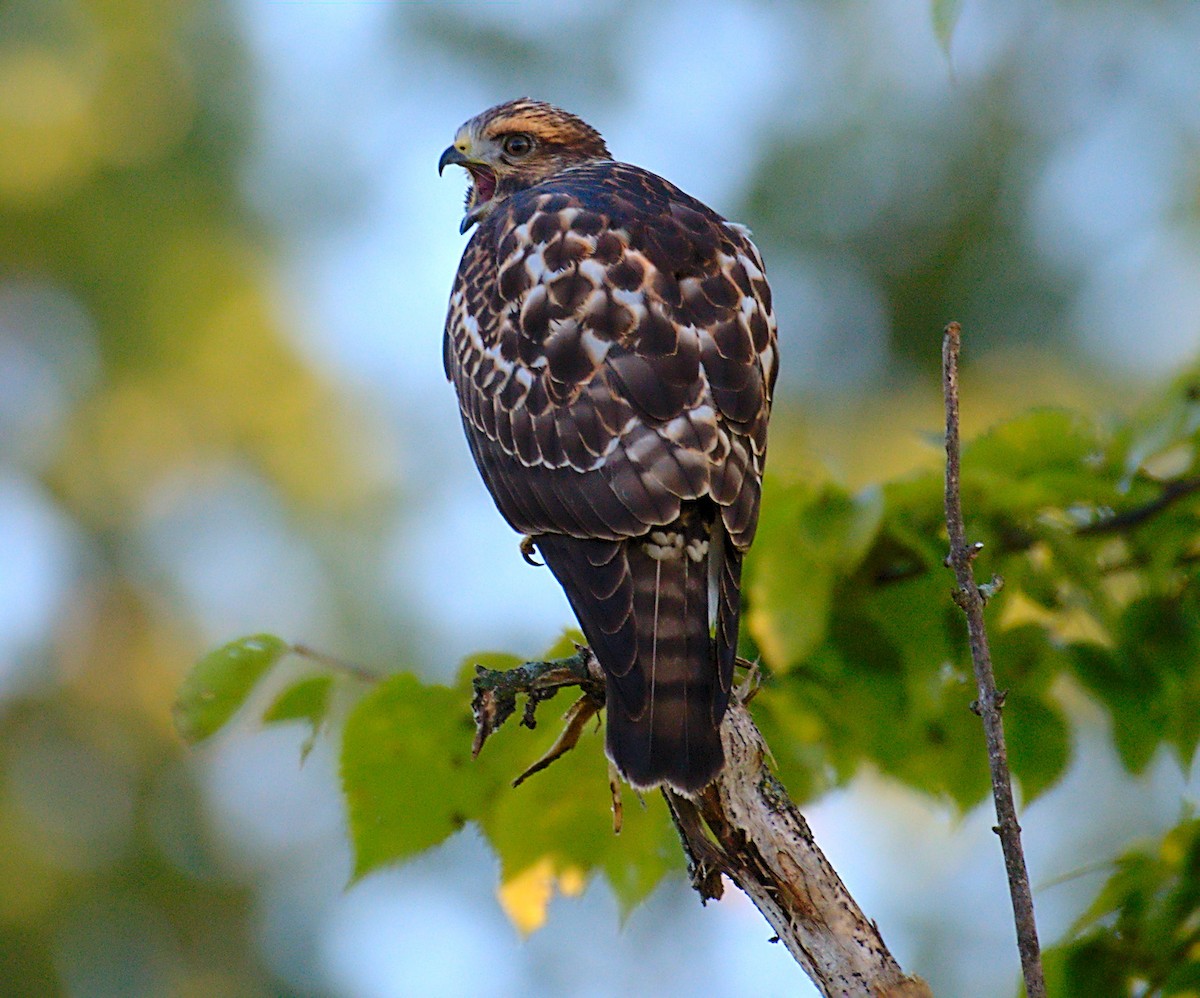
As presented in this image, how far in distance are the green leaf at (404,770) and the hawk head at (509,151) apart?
2.21 m

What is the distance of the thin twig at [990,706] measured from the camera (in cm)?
168

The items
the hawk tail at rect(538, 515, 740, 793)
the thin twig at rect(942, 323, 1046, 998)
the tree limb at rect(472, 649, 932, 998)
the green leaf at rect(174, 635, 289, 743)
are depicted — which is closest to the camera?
the thin twig at rect(942, 323, 1046, 998)

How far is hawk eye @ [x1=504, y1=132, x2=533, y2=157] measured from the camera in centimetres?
467

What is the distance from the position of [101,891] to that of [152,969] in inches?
27.9

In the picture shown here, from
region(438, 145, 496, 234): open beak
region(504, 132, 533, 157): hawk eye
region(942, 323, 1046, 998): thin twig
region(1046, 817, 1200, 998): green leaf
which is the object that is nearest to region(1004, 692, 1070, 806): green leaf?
region(1046, 817, 1200, 998): green leaf

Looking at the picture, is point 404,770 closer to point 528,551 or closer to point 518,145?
point 528,551

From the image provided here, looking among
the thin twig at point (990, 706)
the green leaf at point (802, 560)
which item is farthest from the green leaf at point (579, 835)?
the thin twig at point (990, 706)

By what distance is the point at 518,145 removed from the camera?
15.3 ft

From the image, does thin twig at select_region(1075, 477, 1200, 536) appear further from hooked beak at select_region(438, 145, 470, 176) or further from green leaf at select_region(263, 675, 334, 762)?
hooked beak at select_region(438, 145, 470, 176)

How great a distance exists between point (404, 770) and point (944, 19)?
1.68 meters

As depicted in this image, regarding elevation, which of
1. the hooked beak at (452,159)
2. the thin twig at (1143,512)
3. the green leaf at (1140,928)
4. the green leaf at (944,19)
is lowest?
the green leaf at (1140,928)

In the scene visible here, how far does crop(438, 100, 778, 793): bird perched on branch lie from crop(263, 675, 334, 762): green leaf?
52cm

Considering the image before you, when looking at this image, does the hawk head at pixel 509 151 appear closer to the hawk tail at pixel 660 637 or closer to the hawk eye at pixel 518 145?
the hawk eye at pixel 518 145

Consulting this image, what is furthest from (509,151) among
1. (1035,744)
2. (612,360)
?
(1035,744)
